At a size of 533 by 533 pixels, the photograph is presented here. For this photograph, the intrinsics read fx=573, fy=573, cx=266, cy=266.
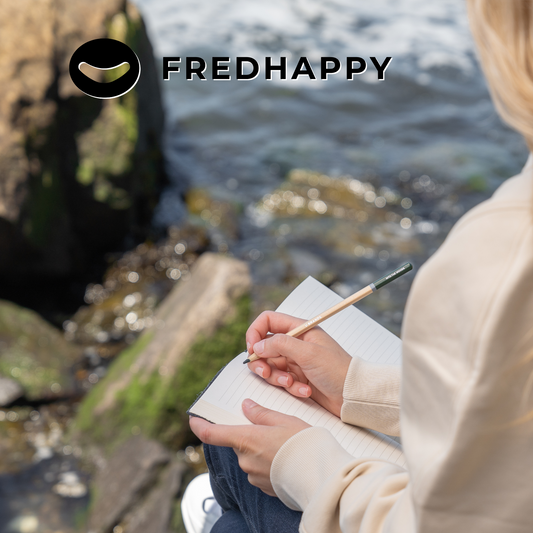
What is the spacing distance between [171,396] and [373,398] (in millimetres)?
1813

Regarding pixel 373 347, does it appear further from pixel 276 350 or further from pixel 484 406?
pixel 484 406

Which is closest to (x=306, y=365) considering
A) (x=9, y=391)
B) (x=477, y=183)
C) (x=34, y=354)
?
(x=9, y=391)

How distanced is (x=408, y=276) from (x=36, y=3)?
352 centimetres

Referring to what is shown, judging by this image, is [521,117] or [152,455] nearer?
[521,117]

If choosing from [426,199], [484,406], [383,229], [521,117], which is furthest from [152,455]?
[426,199]

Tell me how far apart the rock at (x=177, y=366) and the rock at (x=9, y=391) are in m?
0.51

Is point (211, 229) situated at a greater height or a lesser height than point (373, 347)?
lesser

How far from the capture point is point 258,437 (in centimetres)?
127

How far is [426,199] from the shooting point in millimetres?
5730

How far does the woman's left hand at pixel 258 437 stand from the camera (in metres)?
1.25

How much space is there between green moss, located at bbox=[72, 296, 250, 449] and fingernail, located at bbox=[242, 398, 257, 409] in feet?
5.49

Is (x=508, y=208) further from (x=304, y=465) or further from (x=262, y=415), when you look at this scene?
(x=262, y=415)

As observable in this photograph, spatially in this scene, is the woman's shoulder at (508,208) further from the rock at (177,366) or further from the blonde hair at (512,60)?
the rock at (177,366)

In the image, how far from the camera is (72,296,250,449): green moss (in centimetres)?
300
